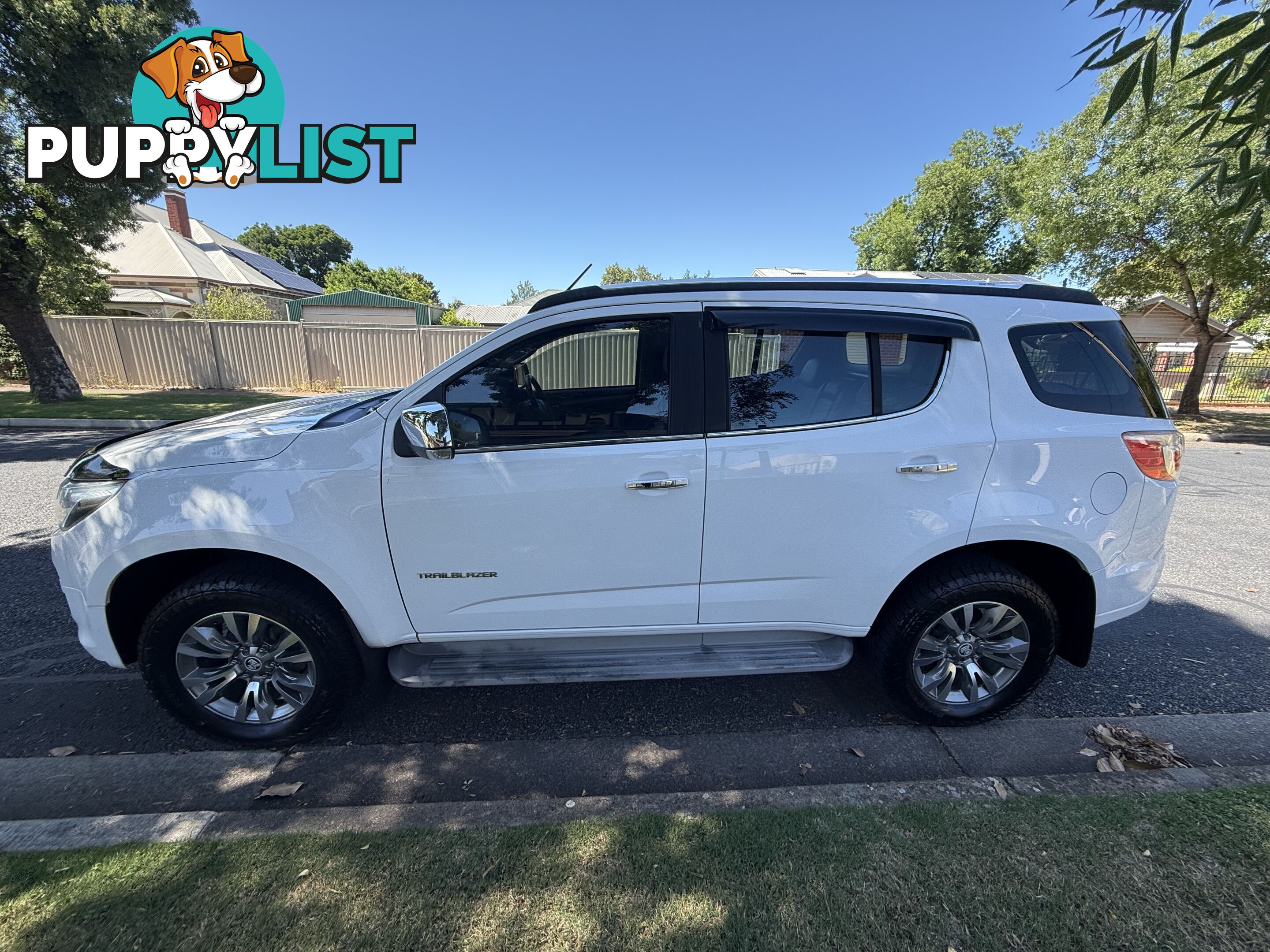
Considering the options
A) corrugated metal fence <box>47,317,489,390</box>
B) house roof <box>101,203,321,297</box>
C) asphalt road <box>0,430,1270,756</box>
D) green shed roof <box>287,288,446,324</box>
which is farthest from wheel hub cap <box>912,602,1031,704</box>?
house roof <box>101,203,321,297</box>

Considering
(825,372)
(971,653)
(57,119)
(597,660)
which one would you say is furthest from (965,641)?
(57,119)

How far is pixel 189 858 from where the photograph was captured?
1.81 m

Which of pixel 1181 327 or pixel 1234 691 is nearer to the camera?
pixel 1234 691

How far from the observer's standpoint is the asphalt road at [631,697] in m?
2.62

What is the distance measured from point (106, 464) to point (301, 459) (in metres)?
0.91

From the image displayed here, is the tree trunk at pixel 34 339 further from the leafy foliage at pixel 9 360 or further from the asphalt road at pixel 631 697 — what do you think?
the asphalt road at pixel 631 697

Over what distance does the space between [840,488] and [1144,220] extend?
46.5 feet

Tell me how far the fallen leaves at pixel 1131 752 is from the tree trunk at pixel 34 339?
17.4 meters

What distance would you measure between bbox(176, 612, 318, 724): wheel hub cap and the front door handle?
1597 millimetres

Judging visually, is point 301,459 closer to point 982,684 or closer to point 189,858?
point 189,858

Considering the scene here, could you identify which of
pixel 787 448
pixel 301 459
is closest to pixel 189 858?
pixel 301 459

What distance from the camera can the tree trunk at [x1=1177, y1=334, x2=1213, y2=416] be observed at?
13.9 metres

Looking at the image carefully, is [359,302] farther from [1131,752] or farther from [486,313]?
[1131,752]

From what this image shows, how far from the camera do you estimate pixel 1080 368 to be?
2451 mm
